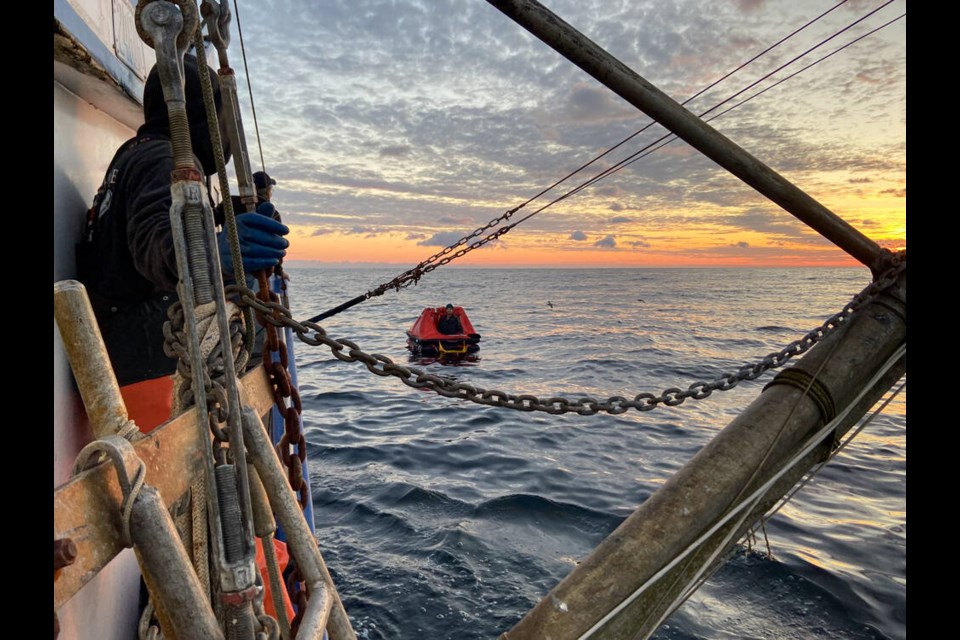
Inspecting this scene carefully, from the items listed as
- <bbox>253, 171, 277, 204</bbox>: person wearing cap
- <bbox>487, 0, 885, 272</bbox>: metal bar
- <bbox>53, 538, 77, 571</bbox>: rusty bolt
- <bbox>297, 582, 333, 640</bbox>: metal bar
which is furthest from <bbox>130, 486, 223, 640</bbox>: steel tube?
<bbox>253, 171, 277, 204</bbox>: person wearing cap

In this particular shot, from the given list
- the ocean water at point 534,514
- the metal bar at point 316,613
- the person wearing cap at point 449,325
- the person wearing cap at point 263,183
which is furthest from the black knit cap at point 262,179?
the person wearing cap at point 449,325

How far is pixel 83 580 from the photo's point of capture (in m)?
1.44

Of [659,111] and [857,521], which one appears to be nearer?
[659,111]

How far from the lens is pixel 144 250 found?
90.4 inches

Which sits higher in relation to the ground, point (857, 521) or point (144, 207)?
point (144, 207)

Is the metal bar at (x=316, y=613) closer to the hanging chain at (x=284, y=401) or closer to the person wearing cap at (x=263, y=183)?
the hanging chain at (x=284, y=401)

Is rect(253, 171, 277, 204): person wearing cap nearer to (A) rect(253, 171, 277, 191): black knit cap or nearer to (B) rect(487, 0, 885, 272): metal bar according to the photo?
(A) rect(253, 171, 277, 191): black knit cap

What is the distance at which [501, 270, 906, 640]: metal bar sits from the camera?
242 cm

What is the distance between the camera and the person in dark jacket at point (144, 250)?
7.52 ft

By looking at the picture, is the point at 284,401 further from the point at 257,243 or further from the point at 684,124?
the point at 684,124

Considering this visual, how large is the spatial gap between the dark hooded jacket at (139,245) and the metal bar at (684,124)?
1774 mm
